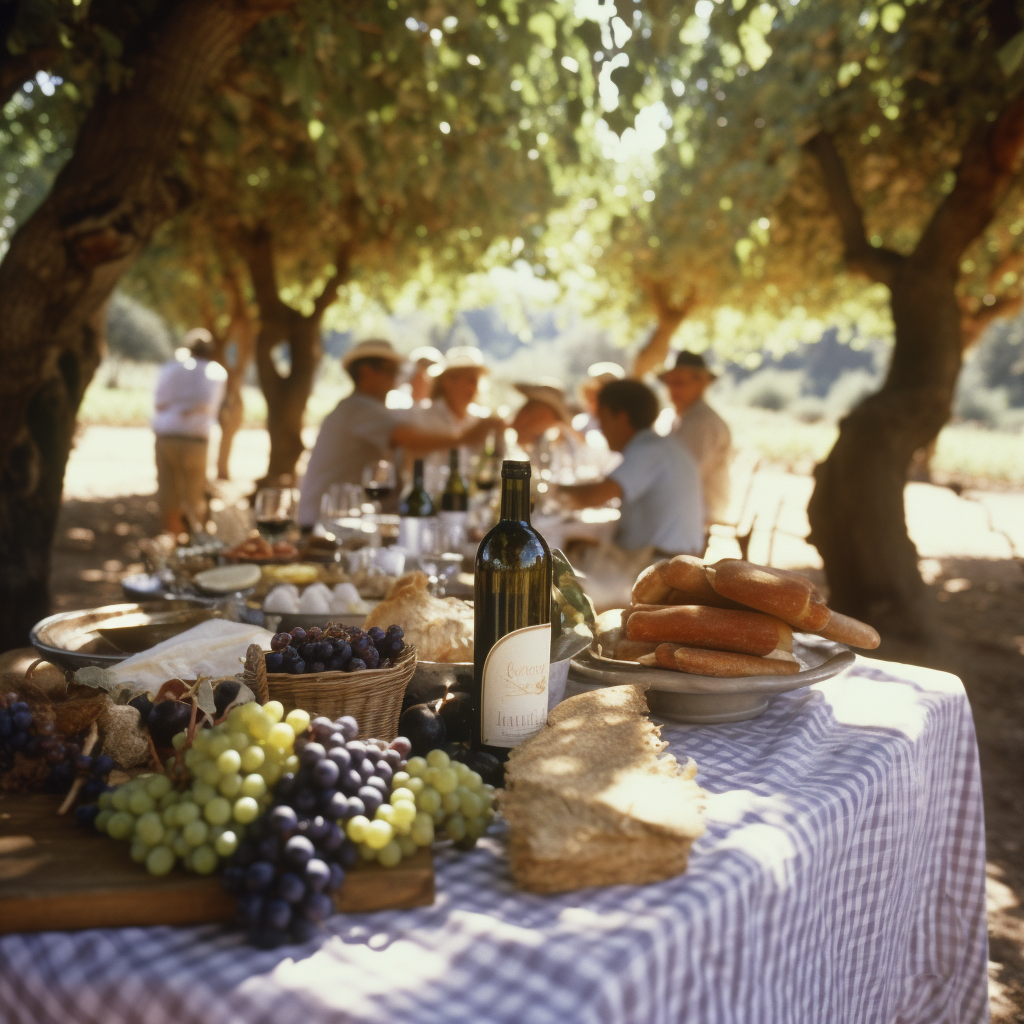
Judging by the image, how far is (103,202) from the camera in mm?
3320

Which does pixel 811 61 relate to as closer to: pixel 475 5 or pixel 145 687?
pixel 475 5

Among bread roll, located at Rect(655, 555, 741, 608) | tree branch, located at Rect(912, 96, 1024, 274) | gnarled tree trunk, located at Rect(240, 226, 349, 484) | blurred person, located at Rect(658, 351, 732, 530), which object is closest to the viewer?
bread roll, located at Rect(655, 555, 741, 608)

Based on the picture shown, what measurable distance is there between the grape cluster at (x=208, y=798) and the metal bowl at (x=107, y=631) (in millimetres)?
636

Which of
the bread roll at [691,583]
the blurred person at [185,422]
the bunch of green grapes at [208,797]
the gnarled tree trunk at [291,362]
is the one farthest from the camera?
the gnarled tree trunk at [291,362]

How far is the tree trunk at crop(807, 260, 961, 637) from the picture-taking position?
6125 mm

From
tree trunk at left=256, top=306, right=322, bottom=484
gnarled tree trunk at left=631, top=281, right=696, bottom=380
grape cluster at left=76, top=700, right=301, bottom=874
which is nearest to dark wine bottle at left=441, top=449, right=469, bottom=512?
grape cluster at left=76, top=700, right=301, bottom=874

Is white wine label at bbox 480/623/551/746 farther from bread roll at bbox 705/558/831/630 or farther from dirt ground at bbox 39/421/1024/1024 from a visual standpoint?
dirt ground at bbox 39/421/1024/1024

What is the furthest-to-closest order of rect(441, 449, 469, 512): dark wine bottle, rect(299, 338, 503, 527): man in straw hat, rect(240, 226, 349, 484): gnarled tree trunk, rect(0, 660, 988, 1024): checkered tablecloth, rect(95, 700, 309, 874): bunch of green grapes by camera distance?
1. rect(240, 226, 349, 484): gnarled tree trunk
2. rect(299, 338, 503, 527): man in straw hat
3. rect(441, 449, 469, 512): dark wine bottle
4. rect(95, 700, 309, 874): bunch of green grapes
5. rect(0, 660, 988, 1024): checkered tablecloth

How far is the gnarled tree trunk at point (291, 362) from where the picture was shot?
9867 millimetres

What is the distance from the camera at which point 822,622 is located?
1732 millimetres

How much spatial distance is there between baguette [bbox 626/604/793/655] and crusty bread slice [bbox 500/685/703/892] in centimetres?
48

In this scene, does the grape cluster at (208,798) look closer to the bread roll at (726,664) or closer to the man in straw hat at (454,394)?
the bread roll at (726,664)

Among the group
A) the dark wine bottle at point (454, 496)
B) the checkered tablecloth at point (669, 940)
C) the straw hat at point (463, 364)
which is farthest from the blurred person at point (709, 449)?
the checkered tablecloth at point (669, 940)

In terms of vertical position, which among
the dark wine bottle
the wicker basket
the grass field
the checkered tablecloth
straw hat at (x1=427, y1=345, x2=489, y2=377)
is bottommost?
the checkered tablecloth
